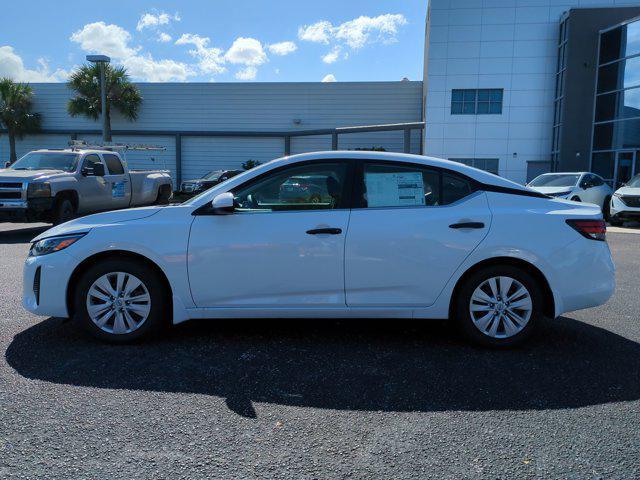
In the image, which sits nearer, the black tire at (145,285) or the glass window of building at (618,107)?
the black tire at (145,285)

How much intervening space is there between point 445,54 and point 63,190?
20.4 meters

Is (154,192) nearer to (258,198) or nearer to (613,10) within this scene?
(258,198)

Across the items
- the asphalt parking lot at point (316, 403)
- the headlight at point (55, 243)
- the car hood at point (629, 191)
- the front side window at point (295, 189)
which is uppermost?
the front side window at point (295, 189)

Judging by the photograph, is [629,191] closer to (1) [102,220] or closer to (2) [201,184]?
(1) [102,220]

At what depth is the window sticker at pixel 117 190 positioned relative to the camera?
13328 millimetres

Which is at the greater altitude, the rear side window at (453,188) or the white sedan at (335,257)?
the rear side window at (453,188)

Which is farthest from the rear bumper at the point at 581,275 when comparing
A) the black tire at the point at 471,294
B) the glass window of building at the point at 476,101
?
the glass window of building at the point at 476,101

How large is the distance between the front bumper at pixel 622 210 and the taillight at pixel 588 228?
12.2 metres

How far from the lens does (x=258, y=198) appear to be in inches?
173

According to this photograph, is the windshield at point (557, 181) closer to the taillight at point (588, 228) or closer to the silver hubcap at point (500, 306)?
the taillight at point (588, 228)

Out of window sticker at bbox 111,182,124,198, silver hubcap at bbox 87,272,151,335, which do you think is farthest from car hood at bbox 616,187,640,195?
silver hubcap at bbox 87,272,151,335

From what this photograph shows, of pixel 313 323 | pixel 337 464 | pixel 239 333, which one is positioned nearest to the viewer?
pixel 337 464

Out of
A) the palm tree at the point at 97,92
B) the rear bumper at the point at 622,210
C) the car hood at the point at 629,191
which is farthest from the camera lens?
the palm tree at the point at 97,92

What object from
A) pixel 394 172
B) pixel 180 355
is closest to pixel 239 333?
pixel 180 355
